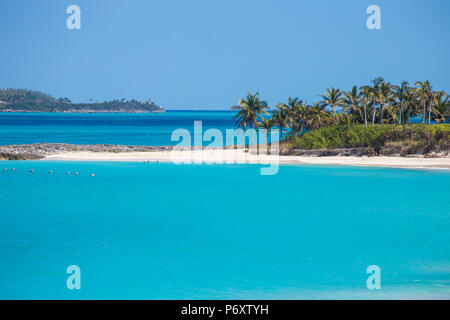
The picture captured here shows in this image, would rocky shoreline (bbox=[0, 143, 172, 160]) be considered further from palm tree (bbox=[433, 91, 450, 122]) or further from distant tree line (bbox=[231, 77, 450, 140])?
palm tree (bbox=[433, 91, 450, 122])

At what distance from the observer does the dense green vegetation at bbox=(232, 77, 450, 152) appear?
6297 cm

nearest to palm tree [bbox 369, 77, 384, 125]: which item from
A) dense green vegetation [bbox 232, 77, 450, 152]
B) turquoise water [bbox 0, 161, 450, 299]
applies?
dense green vegetation [bbox 232, 77, 450, 152]

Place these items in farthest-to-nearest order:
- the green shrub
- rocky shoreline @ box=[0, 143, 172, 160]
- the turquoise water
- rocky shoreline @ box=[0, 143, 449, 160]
→ 1. rocky shoreline @ box=[0, 143, 172, 160]
2. rocky shoreline @ box=[0, 143, 449, 160]
3. the green shrub
4. the turquoise water

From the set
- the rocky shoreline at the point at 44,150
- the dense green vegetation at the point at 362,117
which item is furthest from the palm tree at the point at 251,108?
the rocky shoreline at the point at 44,150

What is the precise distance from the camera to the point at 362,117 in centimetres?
7719

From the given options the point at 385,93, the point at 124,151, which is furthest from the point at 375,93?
the point at 124,151

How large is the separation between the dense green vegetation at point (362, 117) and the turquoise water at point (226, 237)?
1391 centimetres

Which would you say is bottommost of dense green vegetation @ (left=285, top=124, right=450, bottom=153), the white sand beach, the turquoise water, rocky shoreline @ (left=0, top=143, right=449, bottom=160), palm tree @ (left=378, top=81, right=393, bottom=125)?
the turquoise water

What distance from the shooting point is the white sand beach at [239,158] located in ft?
194

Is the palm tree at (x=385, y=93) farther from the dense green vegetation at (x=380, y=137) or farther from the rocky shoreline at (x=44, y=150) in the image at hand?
the rocky shoreline at (x=44, y=150)

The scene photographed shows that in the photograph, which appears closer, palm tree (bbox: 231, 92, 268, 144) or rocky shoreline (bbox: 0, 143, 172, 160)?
rocky shoreline (bbox: 0, 143, 172, 160)

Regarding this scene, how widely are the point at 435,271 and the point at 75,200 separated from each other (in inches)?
1002

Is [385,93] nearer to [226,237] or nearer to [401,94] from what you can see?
[401,94]

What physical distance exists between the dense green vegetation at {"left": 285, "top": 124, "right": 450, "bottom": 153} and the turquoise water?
12.7 meters
